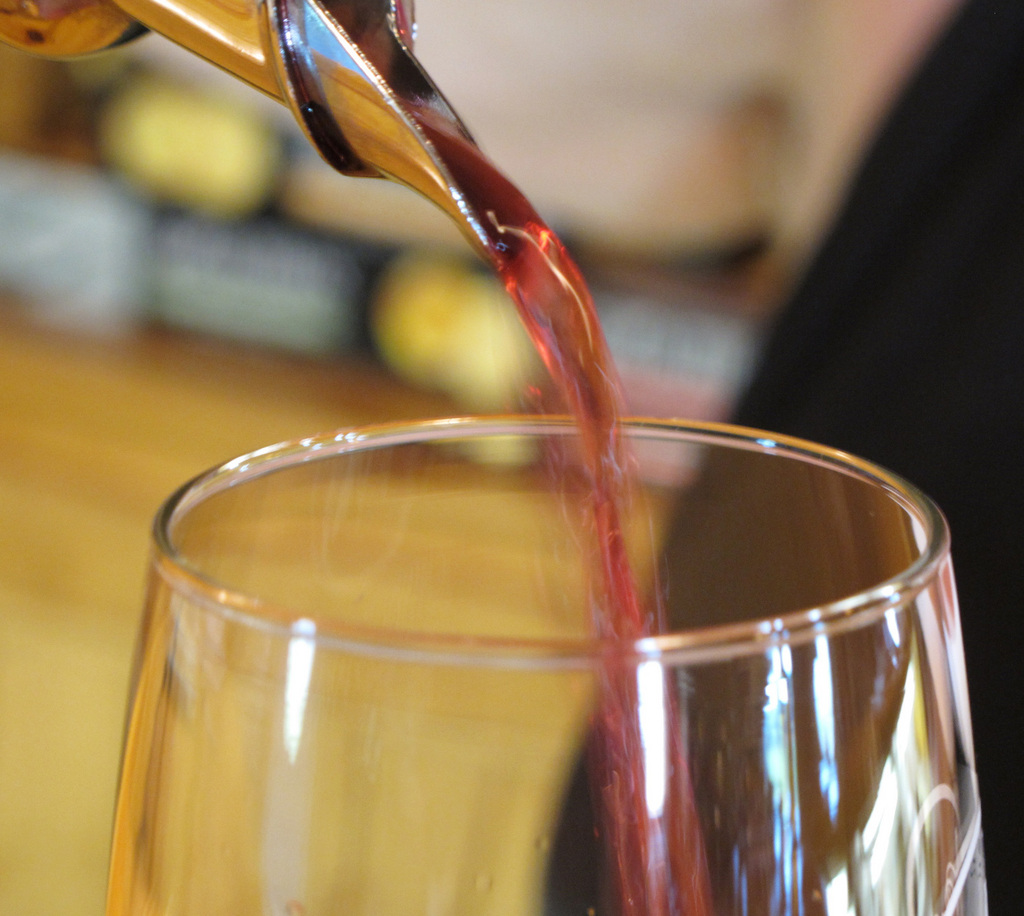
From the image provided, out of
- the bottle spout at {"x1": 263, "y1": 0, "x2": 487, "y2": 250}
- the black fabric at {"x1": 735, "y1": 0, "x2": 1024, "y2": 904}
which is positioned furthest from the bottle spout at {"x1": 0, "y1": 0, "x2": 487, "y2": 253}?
the black fabric at {"x1": 735, "y1": 0, "x2": 1024, "y2": 904}

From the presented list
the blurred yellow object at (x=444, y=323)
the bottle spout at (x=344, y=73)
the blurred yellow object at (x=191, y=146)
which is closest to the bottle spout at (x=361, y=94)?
the bottle spout at (x=344, y=73)

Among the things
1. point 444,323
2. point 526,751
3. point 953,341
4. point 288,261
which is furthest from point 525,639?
point 288,261

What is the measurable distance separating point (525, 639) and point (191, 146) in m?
1.06

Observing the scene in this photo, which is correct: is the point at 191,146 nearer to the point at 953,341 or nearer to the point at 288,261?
the point at 288,261

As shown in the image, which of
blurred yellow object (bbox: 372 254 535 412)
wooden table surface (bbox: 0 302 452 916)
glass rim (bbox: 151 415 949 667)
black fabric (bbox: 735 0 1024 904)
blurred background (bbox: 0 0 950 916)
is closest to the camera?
glass rim (bbox: 151 415 949 667)

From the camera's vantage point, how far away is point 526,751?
221mm

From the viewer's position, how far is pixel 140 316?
1.27 meters

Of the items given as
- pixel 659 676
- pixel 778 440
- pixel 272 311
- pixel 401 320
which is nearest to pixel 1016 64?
pixel 778 440

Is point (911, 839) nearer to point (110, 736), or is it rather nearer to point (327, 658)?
point (327, 658)

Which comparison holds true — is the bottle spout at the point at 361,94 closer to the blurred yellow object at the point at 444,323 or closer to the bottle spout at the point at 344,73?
the bottle spout at the point at 344,73

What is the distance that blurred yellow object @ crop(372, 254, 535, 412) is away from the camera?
105 centimetres

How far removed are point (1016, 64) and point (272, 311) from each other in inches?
28.5

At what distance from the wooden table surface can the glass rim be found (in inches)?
34.4

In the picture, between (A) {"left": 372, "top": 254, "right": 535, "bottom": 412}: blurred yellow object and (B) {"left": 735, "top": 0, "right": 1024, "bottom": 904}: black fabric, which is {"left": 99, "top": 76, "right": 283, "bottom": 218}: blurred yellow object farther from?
(B) {"left": 735, "top": 0, "right": 1024, "bottom": 904}: black fabric
